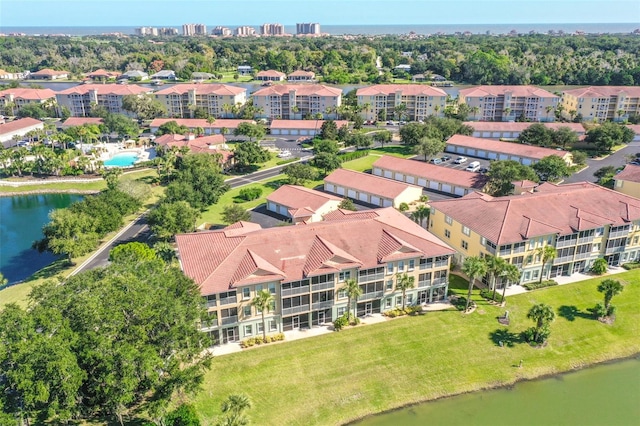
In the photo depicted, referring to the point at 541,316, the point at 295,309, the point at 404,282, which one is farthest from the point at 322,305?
the point at 541,316

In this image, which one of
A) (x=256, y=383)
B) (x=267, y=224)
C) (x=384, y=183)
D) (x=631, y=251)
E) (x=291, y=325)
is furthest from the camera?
(x=384, y=183)

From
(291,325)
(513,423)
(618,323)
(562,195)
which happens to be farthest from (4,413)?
(562,195)

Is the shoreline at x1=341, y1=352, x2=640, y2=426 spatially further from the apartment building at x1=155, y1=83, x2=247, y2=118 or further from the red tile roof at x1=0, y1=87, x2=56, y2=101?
the red tile roof at x1=0, y1=87, x2=56, y2=101

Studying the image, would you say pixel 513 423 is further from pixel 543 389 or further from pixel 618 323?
→ pixel 618 323

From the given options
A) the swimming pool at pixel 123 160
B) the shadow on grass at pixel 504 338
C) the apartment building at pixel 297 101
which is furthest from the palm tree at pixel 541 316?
the apartment building at pixel 297 101

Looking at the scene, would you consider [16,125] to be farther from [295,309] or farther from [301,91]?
[295,309]
